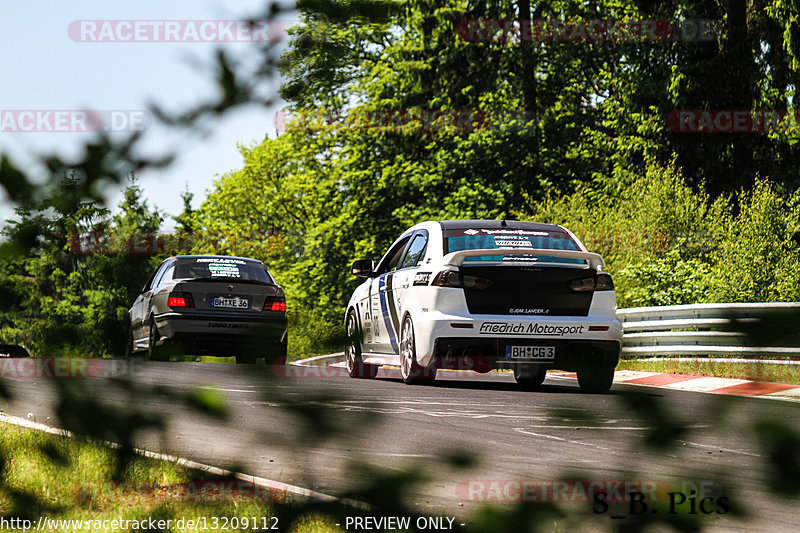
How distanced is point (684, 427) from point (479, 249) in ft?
31.6

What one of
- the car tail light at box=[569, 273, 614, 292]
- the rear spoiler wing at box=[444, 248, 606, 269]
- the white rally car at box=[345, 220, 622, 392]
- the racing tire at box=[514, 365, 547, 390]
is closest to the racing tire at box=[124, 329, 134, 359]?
the white rally car at box=[345, 220, 622, 392]

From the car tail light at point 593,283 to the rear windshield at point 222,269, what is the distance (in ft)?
20.4

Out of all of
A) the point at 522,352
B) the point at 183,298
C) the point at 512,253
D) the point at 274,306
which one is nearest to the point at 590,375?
the point at 274,306

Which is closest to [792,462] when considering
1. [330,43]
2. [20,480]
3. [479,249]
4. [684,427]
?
[684,427]

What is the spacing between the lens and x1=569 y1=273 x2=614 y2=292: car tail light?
36.6ft

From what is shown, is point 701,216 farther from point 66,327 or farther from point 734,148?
point 66,327

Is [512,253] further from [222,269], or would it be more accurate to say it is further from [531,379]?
[222,269]

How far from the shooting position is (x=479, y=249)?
11.3 metres

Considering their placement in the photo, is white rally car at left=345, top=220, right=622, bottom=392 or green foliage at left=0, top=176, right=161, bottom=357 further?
white rally car at left=345, top=220, right=622, bottom=392

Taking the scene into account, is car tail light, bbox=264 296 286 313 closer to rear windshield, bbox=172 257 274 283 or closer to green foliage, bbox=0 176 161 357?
green foliage, bbox=0 176 161 357

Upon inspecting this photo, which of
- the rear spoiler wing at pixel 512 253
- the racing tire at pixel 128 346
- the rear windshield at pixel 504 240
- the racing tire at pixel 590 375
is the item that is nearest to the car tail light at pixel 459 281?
the rear spoiler wing at pixel 512 253

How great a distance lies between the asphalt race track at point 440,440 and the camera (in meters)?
1.67

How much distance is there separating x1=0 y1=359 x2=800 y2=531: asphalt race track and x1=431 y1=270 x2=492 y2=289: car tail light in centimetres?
880

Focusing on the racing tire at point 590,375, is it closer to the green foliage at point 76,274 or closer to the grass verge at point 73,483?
the grass verge at point 73,483
